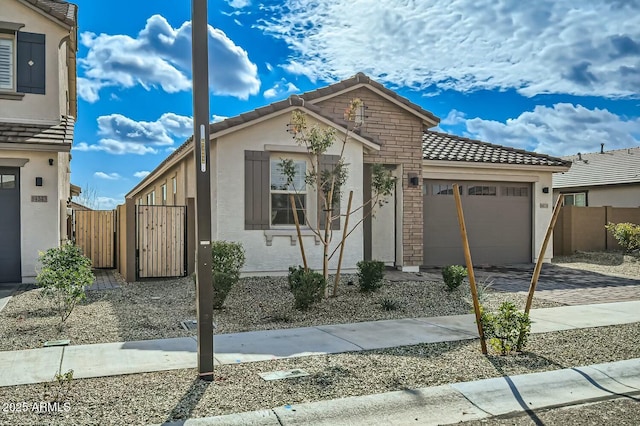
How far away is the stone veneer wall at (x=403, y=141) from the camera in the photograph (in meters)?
15.1

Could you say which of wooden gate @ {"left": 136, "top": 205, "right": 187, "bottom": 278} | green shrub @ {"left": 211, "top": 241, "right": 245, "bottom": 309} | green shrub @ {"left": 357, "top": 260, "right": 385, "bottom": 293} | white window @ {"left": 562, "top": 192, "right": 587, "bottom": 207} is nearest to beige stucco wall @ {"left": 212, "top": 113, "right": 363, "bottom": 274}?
green shrub @ {"left": 211, "top": 241, "right": 245, "bottom": 309}

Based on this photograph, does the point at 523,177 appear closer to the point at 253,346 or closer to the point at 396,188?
the point at 396,188

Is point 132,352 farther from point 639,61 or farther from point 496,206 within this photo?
point 639,61

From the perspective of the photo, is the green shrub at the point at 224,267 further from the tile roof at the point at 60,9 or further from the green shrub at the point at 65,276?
the tile roof at the point at 60,9

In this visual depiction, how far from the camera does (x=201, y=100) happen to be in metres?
5.78

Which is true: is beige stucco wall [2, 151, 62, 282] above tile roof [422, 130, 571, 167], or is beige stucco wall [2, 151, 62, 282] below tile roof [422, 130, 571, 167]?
below

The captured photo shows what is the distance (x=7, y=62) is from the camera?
13.3 m

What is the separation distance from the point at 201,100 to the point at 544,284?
34.9 ft

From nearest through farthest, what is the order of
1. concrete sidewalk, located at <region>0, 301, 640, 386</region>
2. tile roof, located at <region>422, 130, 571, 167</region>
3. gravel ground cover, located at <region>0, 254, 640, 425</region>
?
1. gravel ground cover, located at <region>0, 254, 640, 425</region>
2. concrete sidewalk, located at <region>0, 301, 640, 386</region>
3. tile roof, located at <region>422, 130, 571, 167</region>

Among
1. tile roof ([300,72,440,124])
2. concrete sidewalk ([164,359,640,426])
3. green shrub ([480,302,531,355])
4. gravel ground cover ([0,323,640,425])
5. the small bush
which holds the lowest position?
concrete sidewalk ([164,359,640,426])

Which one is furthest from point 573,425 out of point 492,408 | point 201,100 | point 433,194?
point 433,194

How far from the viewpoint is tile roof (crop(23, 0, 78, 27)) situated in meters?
13.4

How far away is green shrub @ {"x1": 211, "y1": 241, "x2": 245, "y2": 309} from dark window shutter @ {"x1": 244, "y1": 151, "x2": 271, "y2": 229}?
2.48ft

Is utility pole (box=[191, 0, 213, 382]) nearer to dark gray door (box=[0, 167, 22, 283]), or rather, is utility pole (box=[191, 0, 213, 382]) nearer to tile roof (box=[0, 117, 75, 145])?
tile roof (box=[0, 117, 75, 145])
